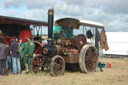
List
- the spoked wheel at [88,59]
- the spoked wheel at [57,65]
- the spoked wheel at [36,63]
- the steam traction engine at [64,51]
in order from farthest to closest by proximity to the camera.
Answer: the spoked wheel at [88,59], the spoked wheel at [36,63], the steam traction engine at [64,51], the spoked wheel at [57,65]

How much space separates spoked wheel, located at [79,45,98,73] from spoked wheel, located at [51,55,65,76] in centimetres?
84

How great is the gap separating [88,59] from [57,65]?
1.55 metres

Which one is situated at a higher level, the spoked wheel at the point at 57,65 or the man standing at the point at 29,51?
the man standing at the point at 29,51

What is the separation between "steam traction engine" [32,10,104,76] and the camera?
6109mm

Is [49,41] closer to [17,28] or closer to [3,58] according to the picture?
[3,58]

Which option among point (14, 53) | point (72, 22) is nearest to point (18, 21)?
point (14, 53)

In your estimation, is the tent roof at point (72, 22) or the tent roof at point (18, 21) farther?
the tent roof at point (18, 21)

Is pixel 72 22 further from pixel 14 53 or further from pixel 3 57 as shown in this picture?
pixel 3 57

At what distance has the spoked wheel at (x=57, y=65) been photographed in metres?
5.80

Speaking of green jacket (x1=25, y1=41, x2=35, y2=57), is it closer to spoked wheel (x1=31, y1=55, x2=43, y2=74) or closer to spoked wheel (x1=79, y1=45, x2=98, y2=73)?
spoked wheel (x1=31, y1=55, x2=43, y2=74)

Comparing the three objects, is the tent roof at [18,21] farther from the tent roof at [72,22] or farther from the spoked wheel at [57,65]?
the spoked wheel at [57,65]

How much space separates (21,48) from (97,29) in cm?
358

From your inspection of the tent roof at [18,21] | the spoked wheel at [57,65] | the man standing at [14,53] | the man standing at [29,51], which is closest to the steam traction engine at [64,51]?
the spoked wheel at [57,65]

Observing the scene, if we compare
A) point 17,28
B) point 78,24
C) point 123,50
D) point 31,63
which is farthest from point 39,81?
point 123,50
